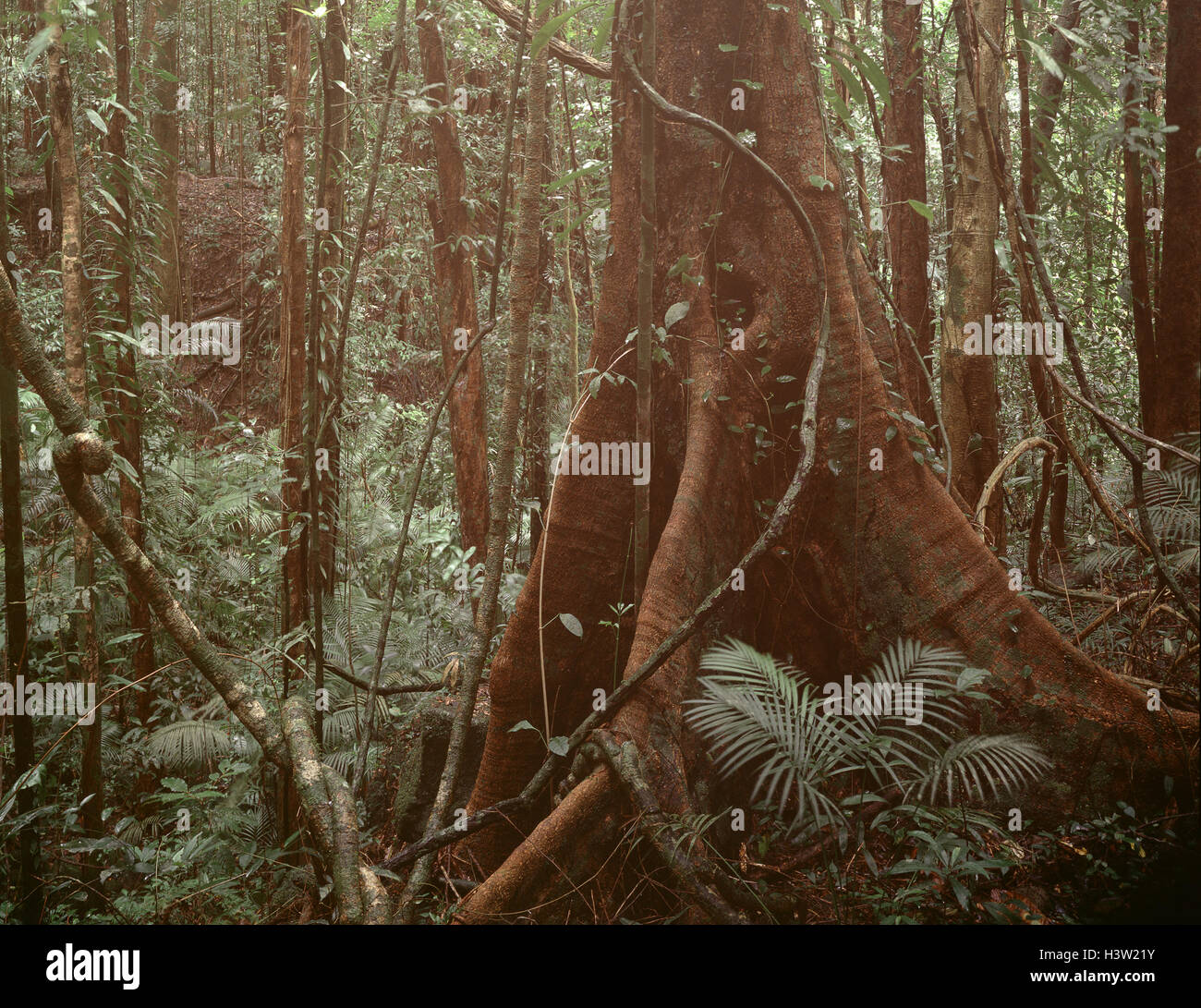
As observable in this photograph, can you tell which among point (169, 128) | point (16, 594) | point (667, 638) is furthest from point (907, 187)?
point (169, 128)

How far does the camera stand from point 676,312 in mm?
3041

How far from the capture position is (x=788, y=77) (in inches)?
126

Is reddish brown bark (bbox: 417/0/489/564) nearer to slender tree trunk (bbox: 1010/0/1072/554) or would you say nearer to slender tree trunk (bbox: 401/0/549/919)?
slender tree trunk (bbox: 401/0/549/919)

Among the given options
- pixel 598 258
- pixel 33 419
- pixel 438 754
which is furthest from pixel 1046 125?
pixel 33 419

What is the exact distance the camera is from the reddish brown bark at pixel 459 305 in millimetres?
6281

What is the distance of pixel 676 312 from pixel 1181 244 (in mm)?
1580

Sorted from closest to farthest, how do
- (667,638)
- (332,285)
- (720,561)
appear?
1. (667,638)
2. (720,561)
3. (332,285)

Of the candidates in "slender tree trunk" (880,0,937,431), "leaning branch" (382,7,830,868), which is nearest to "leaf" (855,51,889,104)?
"leaning branch" (382,7,830,868)

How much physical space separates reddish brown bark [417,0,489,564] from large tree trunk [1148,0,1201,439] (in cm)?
442

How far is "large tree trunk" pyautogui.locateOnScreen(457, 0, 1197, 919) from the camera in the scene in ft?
9.10

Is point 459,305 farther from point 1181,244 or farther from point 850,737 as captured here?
point 850,737

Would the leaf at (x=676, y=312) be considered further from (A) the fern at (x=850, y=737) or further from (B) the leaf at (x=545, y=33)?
(A) the fern at (x=850, y=737)
